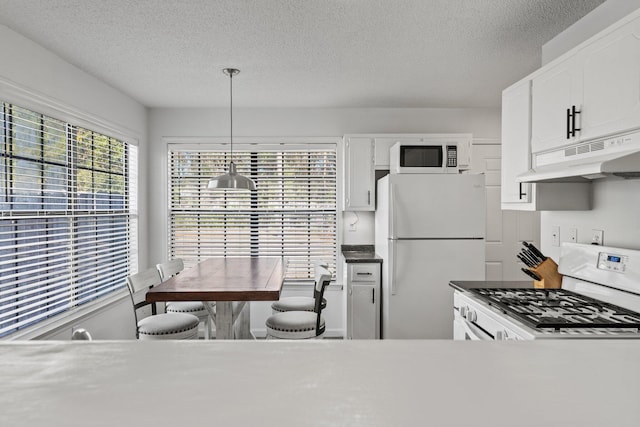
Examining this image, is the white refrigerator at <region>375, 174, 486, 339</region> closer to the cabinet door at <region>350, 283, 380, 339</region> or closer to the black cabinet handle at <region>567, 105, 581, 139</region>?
the cabinet door at <region>350, 283, 380, 339</region>

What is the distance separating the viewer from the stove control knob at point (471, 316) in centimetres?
198

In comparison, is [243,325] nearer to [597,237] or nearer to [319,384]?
[597,237]

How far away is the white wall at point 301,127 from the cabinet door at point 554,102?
1992mm

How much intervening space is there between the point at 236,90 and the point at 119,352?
347 cm

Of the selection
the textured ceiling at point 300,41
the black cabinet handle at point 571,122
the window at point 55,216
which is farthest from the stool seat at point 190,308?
the black cabinet handle at point 571,122

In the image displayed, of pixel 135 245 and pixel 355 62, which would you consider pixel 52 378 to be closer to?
pixel 355 62

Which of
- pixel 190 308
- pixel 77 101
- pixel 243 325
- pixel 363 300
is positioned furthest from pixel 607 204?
pixel 77 101

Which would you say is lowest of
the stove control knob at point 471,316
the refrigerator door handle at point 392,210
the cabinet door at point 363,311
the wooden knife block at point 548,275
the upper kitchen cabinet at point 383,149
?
the cabinet door at point 363,311

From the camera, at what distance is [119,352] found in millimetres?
354

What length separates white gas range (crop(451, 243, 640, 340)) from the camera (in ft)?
4.85

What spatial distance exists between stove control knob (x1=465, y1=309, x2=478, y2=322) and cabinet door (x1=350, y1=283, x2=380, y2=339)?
1.58 m

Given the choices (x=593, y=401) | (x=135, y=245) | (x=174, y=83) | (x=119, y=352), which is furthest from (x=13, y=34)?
(x=593, y=401)

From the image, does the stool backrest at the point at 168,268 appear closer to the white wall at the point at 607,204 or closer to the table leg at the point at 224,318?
the table leg at the point at 224,318

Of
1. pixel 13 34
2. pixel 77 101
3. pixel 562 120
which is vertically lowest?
pixel 562 120
